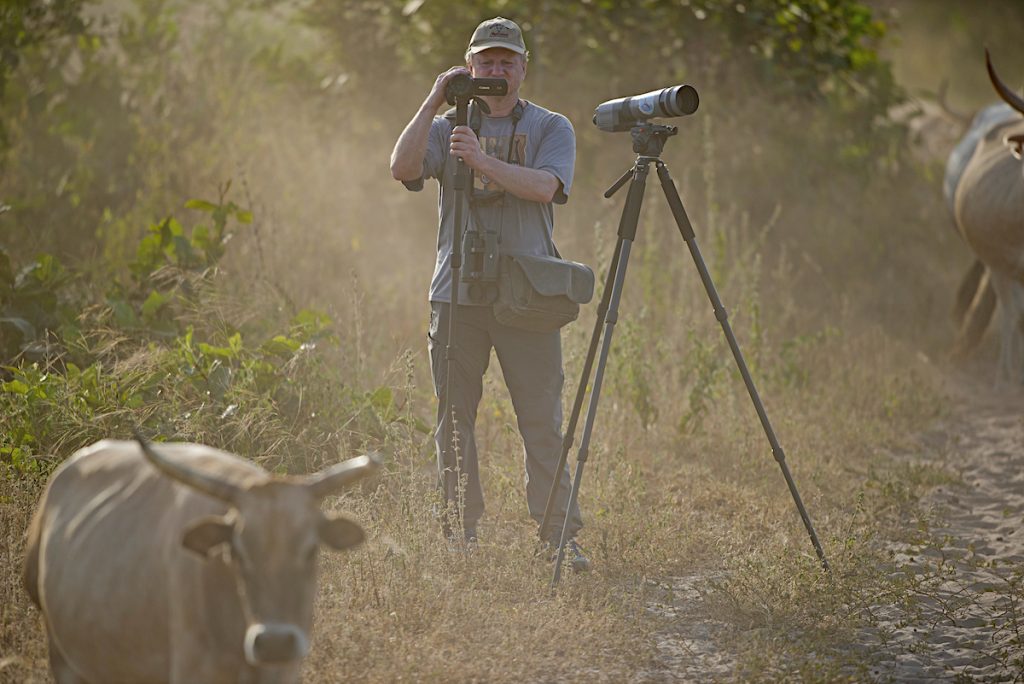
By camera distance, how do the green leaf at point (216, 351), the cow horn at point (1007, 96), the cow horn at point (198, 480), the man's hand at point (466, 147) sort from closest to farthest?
the cow horn at point (198, 480)
the man's hand at point (466, 147)
the green leaf at point (216, 351)
the cow horn at point (1007, 96)

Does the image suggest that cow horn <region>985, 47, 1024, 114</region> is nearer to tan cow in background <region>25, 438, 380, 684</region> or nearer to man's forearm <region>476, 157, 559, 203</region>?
man's forearm <region>476, 157, 559, 203</region>

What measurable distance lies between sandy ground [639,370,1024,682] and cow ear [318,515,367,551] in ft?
5.52

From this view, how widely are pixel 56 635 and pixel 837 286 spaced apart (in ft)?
24.6

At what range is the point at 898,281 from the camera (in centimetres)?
977

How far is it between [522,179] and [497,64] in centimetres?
48

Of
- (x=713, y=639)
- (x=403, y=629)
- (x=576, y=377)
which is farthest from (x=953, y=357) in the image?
(x=403, y=629)

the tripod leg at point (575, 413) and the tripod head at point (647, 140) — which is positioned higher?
the tripod head at point (647, 140)

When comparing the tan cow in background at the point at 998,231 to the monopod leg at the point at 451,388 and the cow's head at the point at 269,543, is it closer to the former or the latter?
the monopod leg at the point at 451,388

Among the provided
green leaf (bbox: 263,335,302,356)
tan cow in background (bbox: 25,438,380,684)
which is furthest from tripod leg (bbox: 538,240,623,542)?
tan cow in background (bbox: 25,438,380,684)

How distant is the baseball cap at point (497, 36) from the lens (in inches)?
184

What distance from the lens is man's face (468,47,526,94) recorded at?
471 cm

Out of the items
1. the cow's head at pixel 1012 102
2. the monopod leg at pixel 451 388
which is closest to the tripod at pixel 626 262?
the monopod leg at pixel 451 388

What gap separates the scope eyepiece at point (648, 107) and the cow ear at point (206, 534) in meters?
2.43

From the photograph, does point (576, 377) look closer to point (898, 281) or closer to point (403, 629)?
point (403, 629)
